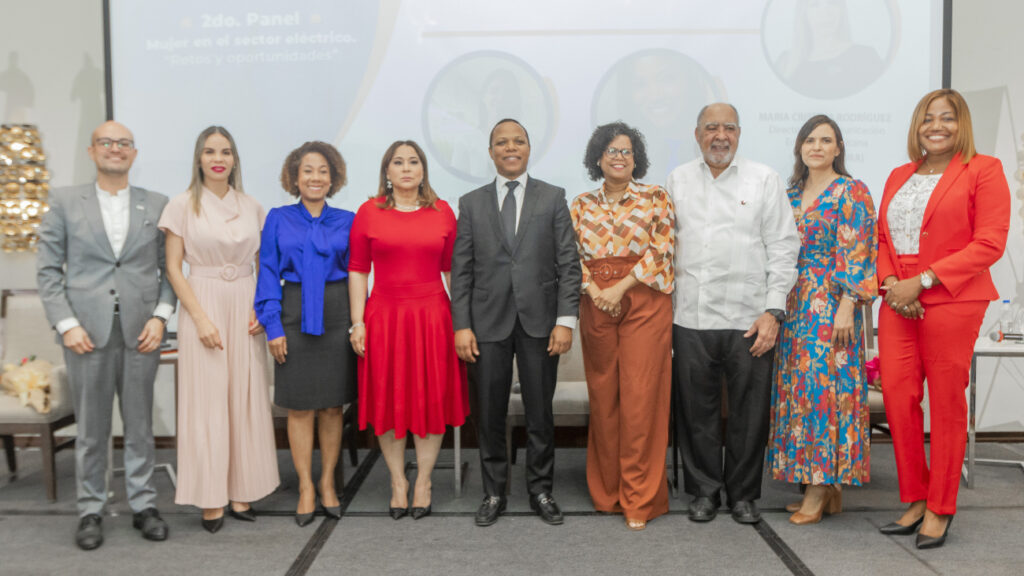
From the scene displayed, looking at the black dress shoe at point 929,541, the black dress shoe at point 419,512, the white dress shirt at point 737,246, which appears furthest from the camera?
the black dress shoe at point 419,512


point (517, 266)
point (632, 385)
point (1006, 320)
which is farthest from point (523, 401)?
point (1006, 320)

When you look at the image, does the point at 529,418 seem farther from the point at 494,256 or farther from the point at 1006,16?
the point at 1006,16

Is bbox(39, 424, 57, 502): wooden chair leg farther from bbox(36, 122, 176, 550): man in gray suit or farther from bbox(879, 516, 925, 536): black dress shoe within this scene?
bbox(879, 516, 925, 536): black dress shoe

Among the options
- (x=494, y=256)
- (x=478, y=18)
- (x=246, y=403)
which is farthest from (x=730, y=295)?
(x=478, y=18)

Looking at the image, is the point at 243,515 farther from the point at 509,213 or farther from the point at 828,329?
the point at 828,329

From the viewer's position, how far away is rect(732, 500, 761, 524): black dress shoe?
9.22 ft

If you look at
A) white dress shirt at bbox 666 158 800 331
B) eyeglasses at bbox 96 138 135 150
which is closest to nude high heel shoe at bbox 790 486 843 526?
white dress shirt at bbox 666 158 800 331

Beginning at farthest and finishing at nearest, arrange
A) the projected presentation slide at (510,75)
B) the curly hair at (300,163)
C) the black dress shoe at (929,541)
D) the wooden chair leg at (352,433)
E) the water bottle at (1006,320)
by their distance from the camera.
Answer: the projected presentation slide at (510,75) → the water bottle at (1006,320) → the wooden chair leg at (352,433) → the curly hair at (300,163) → the black dress shoe at (929,541)

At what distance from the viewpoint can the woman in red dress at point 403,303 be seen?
276 centimetres

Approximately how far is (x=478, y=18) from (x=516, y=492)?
2682 mm

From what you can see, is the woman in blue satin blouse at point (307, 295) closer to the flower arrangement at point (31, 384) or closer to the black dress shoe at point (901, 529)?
the flower arrangement at point (31, 384)

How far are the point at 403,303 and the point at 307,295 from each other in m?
0.38

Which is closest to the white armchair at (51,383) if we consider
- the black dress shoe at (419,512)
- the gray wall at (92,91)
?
the gray wall at (92,91)

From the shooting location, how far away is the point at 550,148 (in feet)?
13.6
